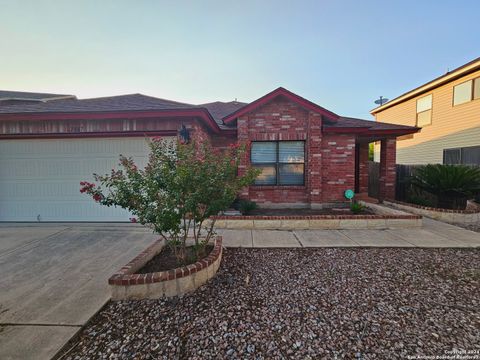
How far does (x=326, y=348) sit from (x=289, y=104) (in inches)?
278

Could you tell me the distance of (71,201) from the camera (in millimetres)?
5969

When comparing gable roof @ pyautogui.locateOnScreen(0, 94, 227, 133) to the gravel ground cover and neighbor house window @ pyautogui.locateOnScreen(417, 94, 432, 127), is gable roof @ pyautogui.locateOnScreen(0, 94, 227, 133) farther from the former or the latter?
neighbor house window @ pyautogui.locateOnScreen(417, 94, 432, 127)

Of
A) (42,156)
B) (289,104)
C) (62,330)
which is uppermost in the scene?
(289,104)

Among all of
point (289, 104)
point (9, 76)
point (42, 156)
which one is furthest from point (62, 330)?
point (9, 76)

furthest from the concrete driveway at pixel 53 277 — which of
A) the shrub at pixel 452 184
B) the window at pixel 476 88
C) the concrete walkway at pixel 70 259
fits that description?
the window at pixel 476 88

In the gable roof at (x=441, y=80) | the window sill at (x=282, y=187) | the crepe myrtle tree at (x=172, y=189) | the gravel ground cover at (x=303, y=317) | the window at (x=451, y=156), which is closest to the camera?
the gravel ground cover at (x=303, y=317)

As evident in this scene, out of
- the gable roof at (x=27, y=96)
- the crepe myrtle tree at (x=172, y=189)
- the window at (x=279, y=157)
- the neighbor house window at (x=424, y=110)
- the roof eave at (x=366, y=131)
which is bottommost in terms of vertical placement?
the crepe myrtle tree at (x=172, y=189)

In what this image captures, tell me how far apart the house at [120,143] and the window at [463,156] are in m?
7.10

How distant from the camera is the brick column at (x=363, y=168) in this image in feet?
31.3

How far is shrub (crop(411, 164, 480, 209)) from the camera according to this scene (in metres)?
6.52

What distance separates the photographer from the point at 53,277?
3.15 meters

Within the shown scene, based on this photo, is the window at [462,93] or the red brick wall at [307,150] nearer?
the red brick wall at [307,150]

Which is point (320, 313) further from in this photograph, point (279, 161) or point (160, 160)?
point (279, 161)

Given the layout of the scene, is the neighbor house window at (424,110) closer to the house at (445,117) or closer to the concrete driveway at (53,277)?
the house at (445,117)
